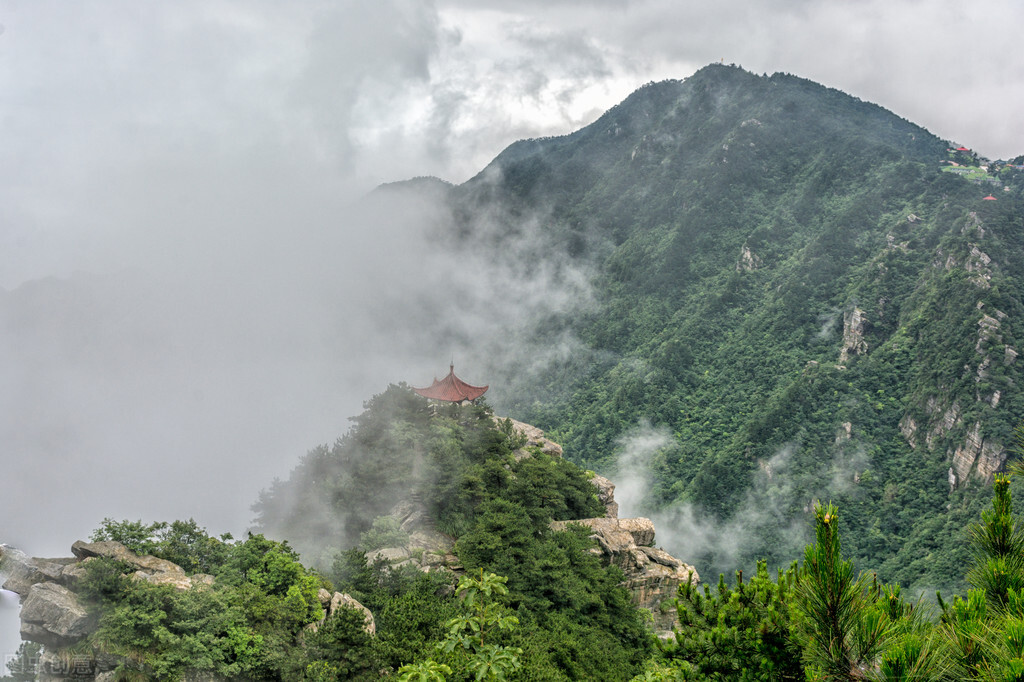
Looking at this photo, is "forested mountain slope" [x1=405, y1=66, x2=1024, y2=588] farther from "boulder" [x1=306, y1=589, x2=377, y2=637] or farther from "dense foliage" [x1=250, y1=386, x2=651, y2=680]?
"boulder" [x1=306, y1=589, x2=377, y2=637]

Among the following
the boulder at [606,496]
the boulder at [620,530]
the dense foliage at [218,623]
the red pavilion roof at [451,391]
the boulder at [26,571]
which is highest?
the red pavilion roof at [451,391]

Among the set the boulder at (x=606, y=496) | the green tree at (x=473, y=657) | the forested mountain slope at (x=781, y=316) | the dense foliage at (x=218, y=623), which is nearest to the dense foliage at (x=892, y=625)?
the green tree at (x=473, y=657)

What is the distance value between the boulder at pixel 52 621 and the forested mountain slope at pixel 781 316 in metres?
54.8

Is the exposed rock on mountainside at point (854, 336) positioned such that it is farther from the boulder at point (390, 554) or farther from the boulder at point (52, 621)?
the boulder at point (52, 621)

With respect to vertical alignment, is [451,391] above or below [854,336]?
below

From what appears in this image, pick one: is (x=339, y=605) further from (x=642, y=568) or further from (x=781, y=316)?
(x=781, y=316)

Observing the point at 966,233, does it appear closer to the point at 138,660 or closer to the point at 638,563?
the point at 638,563

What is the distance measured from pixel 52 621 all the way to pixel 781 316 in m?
96.4

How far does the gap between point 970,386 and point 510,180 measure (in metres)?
128

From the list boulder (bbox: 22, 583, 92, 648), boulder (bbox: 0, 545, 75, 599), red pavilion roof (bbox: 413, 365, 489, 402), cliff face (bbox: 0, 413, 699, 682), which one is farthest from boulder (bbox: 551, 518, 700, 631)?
boulder (bbox: 0, 545, 75, 599)

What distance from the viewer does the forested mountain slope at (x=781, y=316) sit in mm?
59750

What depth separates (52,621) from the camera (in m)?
13.4

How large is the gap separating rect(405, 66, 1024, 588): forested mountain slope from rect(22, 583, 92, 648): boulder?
54.8 m

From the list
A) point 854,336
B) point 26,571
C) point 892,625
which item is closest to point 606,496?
point 26,571
